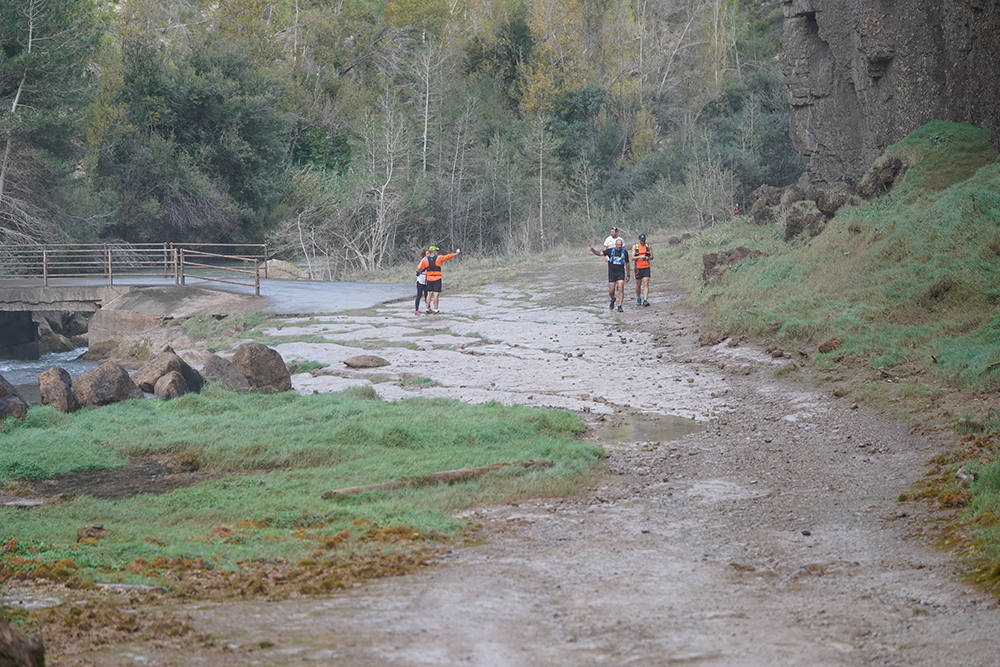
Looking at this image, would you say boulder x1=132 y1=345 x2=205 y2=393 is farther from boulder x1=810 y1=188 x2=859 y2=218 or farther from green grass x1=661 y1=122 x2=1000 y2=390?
boulder x1=810 y1=188 x2=859 y2=218

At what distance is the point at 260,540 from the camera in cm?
734

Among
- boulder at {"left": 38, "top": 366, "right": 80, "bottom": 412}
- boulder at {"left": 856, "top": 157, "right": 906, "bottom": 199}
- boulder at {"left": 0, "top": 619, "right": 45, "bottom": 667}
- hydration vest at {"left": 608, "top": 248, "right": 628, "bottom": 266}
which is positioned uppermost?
boulder at {"left": 856, "top": 157, "right": 906, "bottom": 199}

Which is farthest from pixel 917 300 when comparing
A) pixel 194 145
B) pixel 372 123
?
pixel 194 145

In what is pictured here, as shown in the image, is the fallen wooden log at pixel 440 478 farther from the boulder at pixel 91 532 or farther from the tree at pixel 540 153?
the tree at pixel 540 153

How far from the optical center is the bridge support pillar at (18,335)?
2698 cm

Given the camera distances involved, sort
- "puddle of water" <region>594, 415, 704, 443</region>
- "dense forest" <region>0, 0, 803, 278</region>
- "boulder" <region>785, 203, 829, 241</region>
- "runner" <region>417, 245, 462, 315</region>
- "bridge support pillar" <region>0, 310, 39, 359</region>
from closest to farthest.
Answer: "puddle of water" <region>594, 415, 704, 443</region> < "boulder" <region>785, 203, 829, 241</region> < "runner" <region>417, 245, 462, 315</region> < "bridge support pillar" <region>0, 310, 39, 359</region> < "dense forest" <region>0, 0, 803, 278</region>

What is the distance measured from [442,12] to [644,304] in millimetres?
40555

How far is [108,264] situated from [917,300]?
20.3 metres

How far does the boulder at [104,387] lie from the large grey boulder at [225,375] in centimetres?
121

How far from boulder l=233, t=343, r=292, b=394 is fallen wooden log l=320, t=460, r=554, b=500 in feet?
20.1

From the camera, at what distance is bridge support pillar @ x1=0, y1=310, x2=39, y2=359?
2698 cm

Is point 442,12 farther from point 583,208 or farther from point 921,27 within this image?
point 921,27

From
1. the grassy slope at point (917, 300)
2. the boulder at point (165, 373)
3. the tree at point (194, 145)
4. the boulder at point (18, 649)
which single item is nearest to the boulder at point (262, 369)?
the boulder at point (165, 373)

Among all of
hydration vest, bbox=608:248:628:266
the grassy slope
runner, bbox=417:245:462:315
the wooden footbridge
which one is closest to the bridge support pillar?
the wooden footbridge
